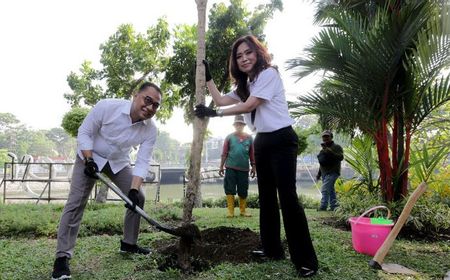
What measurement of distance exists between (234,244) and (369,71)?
236 cm

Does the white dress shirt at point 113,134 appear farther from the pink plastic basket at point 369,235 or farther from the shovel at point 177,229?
the pink plastic basket at point 369,235

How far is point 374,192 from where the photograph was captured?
14.8 feet

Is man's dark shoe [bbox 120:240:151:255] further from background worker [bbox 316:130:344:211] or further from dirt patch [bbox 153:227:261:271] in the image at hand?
background worker [bbox 316:130:344:211]

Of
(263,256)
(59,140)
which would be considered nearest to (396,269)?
(263,256)

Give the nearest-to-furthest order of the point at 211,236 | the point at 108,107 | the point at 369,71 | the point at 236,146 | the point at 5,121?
the point at 108,107
the point at 211,236
the point at 369,71
the point at 236,146
the point at 5,121

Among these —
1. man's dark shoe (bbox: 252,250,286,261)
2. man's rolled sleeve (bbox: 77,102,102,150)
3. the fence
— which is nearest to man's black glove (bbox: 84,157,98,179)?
man's rolled sleeve (bbox: 77,102,102,150)

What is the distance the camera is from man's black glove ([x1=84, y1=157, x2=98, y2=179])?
2.59m

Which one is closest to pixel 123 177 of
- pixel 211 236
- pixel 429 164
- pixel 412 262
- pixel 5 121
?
pixel 211 236

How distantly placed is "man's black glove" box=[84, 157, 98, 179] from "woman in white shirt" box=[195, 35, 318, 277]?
0.86m

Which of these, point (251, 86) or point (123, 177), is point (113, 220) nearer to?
point (123, 177)

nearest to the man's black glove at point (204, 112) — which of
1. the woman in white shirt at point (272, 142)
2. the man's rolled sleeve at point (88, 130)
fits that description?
the woman in white shirt at point (272, 142)

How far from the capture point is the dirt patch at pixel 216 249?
270 centimetres

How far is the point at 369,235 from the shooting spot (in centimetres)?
308

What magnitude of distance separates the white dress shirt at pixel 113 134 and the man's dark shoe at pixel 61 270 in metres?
0.74
